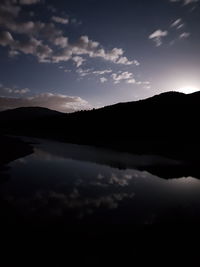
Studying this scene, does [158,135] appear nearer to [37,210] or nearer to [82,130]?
[82,130]

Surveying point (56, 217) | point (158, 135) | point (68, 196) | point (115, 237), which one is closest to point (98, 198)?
point (68, 196)

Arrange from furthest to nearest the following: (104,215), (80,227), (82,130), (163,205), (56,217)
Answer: (82,130) → (163,205) → (104,215) → (56,217) → (80,227)

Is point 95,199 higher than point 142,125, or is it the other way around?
point 142,125

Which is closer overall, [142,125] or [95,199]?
[95,199]

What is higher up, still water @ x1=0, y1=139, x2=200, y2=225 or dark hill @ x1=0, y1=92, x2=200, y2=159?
dark hill @ x1=0, y1=92, x2=200, y2=159

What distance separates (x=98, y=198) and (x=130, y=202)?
3234mm

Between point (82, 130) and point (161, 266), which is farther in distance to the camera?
point (82, 130)

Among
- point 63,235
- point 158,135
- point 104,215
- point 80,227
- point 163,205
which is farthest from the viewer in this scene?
point 158,135

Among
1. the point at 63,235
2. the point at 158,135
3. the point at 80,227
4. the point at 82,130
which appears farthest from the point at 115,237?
the point at 82,130

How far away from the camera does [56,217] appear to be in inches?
576

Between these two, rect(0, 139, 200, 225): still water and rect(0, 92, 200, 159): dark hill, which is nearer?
rect(0, 139, 200, 225): still water

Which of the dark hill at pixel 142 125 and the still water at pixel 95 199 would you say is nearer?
the still water at pixel 95 199

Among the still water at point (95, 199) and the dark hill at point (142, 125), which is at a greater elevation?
the dark hill at point (142, 125)

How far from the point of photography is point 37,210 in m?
15.6
